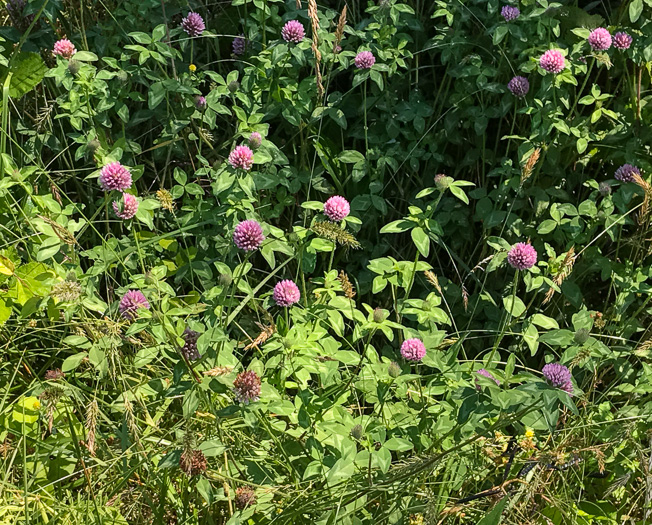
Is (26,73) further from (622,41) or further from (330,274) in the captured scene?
(622,41)

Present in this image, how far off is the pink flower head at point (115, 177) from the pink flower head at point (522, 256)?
100cm

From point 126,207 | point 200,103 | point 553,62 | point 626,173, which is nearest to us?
point 126,207

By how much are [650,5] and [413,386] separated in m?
1.37

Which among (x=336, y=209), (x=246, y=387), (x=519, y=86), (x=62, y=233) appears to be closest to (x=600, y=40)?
(x=519, y=86)

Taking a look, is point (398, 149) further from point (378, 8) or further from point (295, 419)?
point (295, 419)

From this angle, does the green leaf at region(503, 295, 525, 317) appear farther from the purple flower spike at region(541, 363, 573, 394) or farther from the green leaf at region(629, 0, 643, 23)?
the green leaf at region(629, 0, 643, 23)

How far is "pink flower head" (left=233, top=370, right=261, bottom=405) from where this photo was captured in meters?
1.60

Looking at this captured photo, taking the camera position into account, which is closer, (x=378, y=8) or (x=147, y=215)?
(x=147, y=215)

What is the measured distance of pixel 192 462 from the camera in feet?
5.08

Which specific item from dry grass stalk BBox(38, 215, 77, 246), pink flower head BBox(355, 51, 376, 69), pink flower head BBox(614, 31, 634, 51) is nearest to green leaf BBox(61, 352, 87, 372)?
dry grass stalk BBox(38, 215, 77, 246)

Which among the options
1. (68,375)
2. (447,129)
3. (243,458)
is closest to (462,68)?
(447,129)

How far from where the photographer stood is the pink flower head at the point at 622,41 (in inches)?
92.3

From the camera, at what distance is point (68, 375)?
7.50 feet

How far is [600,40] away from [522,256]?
76 cm
